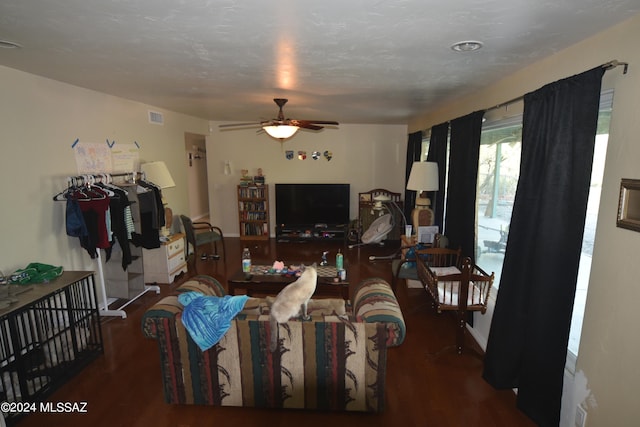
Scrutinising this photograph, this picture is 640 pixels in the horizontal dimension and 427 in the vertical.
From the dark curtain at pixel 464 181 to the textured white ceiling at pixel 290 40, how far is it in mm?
396

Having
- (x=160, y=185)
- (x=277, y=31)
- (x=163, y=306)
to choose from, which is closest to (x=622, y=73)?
(x=277, y=31)

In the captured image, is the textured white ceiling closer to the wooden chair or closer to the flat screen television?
the wooden chair

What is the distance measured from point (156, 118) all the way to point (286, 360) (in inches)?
157

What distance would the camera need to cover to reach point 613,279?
1671 mm

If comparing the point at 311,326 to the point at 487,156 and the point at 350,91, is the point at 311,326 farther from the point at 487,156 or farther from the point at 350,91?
the point at 487,156

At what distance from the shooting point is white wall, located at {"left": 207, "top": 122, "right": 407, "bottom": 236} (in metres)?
6.63

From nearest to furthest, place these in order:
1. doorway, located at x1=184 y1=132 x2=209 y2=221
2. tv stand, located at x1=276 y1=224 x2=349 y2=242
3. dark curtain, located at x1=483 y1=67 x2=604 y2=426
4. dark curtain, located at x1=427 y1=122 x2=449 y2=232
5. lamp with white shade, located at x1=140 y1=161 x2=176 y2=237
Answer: dark curtain, located at x1=483 y1=67 x2=604 y2=426
dark curtain, located at x1=427 y1=122 x2=449 y2=232
lamp with white shade, located at x1=140 y1=161 x2=176 y2=237
tv stand, located at x1=276 y1=224 x2=349 y2=242
doorway, located at x1=184 y1=132 x2=209 y2=221

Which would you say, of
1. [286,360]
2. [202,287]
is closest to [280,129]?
[202,287]

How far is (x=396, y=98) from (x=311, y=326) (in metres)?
2.81

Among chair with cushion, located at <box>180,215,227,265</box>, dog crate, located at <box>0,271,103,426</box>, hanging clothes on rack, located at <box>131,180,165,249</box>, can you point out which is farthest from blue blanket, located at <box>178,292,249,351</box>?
chair with cushion, located at <box>180,215,227,265</box>

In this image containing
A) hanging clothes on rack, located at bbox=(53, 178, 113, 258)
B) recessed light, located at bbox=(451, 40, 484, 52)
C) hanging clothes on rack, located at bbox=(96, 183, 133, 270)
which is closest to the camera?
recessed light, located at bbox=(451, 40, 484, 52)

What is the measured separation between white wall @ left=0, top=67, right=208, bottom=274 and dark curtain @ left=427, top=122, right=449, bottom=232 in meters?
3.81

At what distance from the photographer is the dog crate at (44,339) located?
2.20 m

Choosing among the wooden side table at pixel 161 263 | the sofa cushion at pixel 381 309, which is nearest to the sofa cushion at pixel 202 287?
the sofa cushion at pixel 381 309
